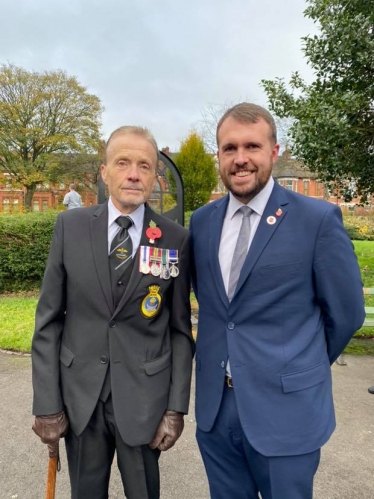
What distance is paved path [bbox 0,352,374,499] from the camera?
2625 millimetres

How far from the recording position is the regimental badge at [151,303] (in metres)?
1.79

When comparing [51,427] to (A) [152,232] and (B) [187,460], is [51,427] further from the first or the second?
(B) [187,460]

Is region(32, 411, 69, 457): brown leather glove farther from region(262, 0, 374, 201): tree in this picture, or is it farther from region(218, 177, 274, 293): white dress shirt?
region(262, 0, 374, 201): tree

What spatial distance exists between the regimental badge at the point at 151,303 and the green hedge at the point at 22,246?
693 cm

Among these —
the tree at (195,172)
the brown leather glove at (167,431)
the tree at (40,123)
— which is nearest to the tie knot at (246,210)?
the brown leather glove at (167,431)

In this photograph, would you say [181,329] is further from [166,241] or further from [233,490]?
[233,490]

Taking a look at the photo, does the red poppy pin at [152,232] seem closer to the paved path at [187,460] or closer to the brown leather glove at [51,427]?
the brown leather glove at [51,427]

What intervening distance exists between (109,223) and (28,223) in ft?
23.4

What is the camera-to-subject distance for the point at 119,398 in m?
1.75

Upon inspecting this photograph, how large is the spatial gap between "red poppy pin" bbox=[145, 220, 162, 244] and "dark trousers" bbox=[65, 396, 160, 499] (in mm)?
762

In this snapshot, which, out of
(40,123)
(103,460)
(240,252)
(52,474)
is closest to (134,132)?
(240,252)

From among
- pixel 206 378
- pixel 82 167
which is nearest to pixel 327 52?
pixel 206 378

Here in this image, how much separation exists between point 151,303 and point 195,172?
1849 cm

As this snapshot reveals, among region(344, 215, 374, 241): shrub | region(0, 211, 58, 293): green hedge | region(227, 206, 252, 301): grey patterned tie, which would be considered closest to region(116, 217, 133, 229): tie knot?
region(227, 206, 252, 301): grey patterned tie
